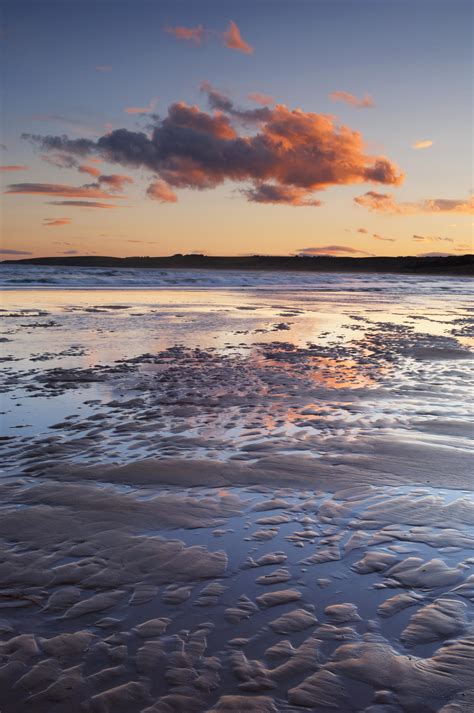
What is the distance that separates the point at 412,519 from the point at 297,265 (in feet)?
365

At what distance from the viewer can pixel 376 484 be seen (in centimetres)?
457

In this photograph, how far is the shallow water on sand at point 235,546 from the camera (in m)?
2.40

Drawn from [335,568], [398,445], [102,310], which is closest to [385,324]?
[102,310]

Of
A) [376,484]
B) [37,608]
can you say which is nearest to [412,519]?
[376,484]

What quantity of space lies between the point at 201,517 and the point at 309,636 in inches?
→ 57.6

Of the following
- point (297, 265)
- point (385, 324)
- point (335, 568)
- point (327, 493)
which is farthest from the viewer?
point (297, 265)

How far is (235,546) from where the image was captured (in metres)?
3.58

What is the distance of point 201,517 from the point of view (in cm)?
400

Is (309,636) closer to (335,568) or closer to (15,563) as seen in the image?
(335,568)

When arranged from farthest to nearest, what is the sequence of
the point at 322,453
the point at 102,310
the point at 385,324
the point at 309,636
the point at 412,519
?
the point at 102,310, the point at 385,324, the point at 322,453, the point at 412,519, the point at 309,636

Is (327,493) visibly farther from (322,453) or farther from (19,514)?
(19,514)

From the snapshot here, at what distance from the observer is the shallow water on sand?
7.89 ft

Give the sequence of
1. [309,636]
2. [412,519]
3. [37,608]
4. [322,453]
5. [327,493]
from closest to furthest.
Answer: [309,636] → [37,608] → [412,519] → [327,493] → [322,453]

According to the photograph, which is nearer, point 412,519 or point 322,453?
point 412,519
